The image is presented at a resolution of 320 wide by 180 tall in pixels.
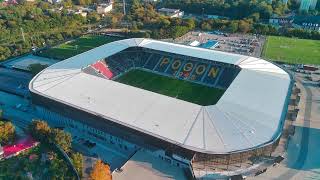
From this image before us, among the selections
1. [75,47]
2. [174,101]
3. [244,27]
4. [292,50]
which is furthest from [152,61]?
[292,50]

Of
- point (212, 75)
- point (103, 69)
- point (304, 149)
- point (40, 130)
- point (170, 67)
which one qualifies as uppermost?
point (103, 69)

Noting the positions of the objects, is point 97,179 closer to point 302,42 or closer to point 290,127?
point 290,127

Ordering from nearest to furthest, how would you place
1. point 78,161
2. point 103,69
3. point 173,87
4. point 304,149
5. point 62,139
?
point 78,161, point 62,139, point 304,149, point 173,87, point 103,69

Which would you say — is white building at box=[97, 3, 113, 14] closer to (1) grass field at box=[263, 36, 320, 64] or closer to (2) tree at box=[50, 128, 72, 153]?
(1) grass field at box=[263, 36, 320, 64]

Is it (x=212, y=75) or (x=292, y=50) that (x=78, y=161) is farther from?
(x=292, y=50)

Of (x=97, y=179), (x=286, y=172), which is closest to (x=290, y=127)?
(x=286, y=172)

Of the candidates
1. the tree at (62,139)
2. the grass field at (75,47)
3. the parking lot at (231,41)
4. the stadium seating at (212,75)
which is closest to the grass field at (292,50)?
the parking lot at (231,41)

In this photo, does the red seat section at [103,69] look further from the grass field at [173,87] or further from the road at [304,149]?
the road at [304,149]
